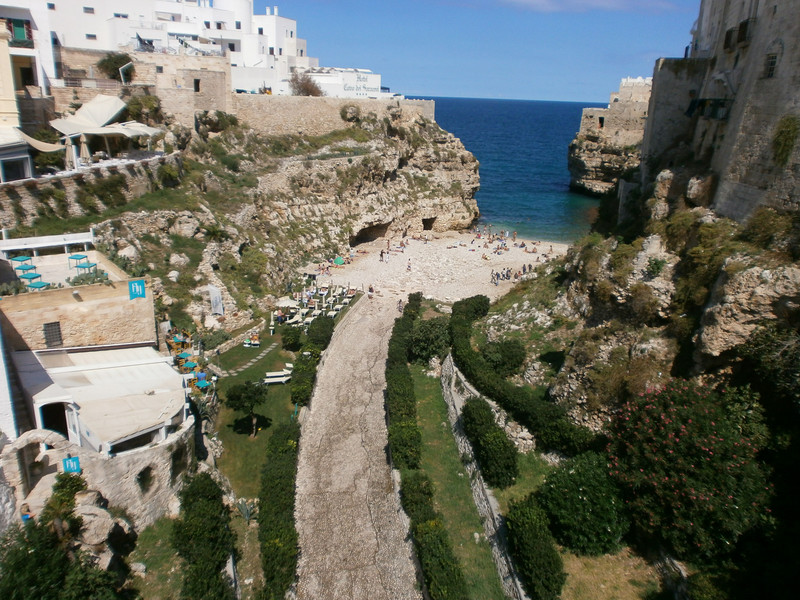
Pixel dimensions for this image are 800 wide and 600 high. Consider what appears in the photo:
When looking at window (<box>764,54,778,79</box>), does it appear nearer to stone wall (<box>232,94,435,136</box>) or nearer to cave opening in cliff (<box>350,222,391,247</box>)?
cave opening in cliff (<box>350,222,391,247</box>)

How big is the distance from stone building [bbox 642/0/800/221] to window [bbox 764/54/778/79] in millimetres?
36

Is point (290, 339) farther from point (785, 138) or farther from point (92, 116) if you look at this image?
point (785, 138)

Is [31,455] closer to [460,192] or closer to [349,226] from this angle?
[349,226]

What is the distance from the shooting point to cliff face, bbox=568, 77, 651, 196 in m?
73.0

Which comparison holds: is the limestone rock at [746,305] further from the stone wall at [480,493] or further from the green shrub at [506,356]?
the green shrub at [506,356]

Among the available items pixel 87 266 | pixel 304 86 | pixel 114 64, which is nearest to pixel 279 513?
pixel 87 266

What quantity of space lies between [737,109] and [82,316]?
2632cm

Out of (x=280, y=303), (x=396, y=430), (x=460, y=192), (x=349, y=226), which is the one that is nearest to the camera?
(x=396, y=430)

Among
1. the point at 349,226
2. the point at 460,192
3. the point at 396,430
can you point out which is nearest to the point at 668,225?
the point at 396,430

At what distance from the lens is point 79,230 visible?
26.8 metres

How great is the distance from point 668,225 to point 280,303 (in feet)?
69.2

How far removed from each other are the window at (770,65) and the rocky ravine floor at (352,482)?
64.6ft

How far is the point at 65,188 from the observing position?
28.0 meters

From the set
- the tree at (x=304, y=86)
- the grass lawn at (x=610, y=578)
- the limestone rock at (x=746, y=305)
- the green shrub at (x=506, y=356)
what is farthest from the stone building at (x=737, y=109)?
the tree at (x=304, y=86)
